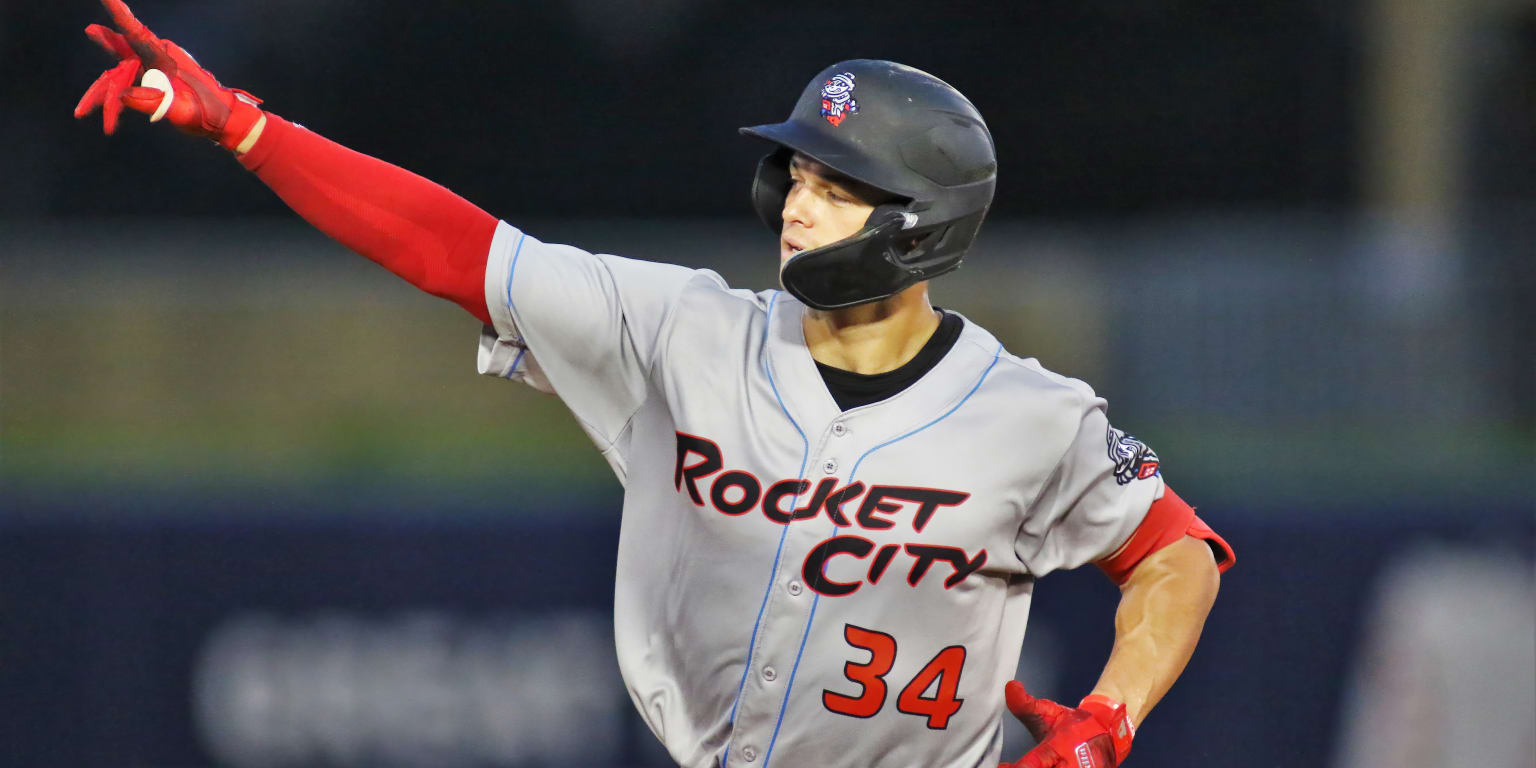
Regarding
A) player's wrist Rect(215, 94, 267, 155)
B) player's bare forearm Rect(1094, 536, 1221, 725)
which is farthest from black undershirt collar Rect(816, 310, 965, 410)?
player's wrist Rect(215, 94, 267, 155)

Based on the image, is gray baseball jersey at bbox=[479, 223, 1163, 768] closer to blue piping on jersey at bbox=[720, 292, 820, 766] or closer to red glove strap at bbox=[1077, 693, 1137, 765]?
blue piping on jersey at bbox=[720, 292, 820, 766]

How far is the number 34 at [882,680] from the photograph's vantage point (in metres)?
3.02

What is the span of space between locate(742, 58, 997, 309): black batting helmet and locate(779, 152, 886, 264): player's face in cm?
3

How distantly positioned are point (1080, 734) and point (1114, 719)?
8 centimetres

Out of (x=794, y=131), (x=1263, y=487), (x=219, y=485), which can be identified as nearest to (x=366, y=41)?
(x=219, y=485)

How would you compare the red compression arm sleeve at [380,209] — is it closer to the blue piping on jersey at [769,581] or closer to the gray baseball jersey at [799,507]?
the gray baseball jersey at [799,507]

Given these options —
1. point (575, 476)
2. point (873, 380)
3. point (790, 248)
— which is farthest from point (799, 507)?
point (575, 476)

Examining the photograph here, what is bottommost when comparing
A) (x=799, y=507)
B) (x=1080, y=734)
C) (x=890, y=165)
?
(x=1080, y=734)

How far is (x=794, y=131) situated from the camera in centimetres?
301

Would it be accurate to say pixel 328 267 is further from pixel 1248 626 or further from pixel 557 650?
pixel 1248 626

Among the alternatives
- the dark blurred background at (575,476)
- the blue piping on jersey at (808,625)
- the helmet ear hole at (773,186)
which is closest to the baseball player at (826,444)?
the blue piping on jersey at (808,625)

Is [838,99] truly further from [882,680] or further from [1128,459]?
[882,680]

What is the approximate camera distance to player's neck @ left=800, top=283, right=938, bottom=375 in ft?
10.3

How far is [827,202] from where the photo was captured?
3043 mm
